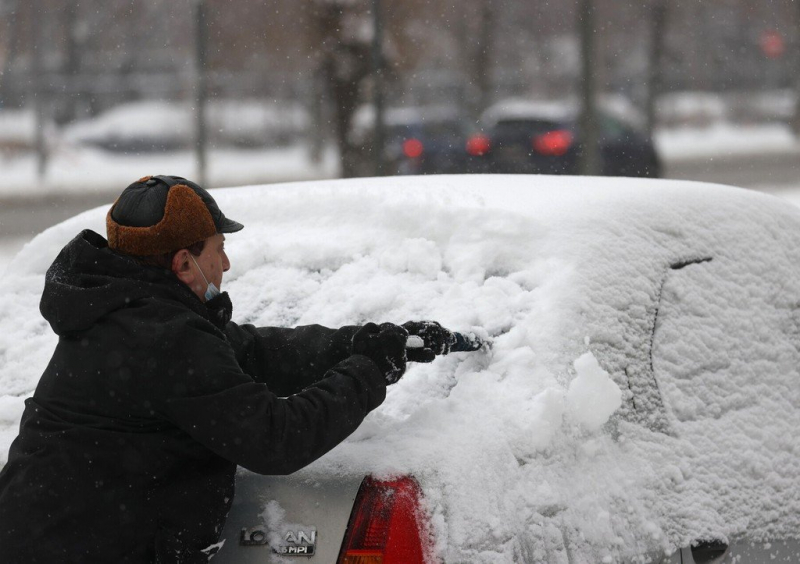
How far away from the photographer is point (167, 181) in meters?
2.17

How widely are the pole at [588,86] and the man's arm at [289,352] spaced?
29.3 ft

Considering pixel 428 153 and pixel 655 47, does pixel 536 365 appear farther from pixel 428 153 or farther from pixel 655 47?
pixel 655 47

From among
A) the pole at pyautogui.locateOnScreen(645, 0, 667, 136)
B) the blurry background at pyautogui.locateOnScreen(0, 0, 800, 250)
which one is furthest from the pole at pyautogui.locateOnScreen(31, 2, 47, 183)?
the pole at pyautogui.locateOnScreen(645, 0, 667, 136)

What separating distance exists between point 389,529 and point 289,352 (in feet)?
2.19

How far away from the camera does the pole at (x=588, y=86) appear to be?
10.8m

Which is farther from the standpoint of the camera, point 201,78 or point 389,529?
point 201,78

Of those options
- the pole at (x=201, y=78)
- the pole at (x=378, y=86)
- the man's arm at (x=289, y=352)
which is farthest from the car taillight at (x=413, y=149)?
the man's arm at (x=289, y=352)

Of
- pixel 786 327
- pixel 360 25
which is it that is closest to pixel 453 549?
pixel 786 327

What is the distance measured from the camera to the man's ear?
7.16ft

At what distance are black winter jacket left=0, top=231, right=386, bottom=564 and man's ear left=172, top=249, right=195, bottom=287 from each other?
57mm

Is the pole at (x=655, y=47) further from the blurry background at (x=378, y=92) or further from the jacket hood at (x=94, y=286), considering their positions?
the jacket hood at (x=94, y=286)

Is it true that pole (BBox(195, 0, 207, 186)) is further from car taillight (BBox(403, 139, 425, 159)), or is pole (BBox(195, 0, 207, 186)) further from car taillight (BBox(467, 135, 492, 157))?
car taillight (BBox(467, 135, 492, 157))

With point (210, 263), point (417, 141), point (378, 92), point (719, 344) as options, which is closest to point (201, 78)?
point (378, 92)

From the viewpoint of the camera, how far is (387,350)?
2.23 m
